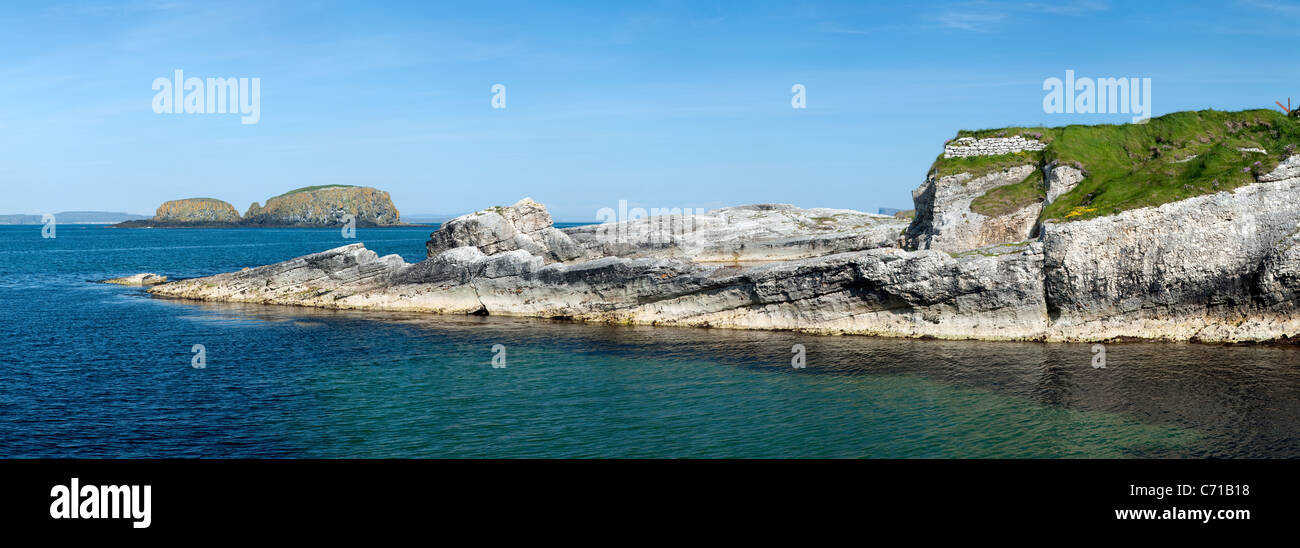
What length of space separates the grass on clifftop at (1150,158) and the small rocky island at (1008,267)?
0.14 meters

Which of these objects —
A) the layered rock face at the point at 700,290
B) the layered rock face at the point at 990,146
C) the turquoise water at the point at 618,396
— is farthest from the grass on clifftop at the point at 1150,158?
the turquoise water at the point at 618,396

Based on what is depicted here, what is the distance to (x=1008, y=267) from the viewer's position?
38.3 metres

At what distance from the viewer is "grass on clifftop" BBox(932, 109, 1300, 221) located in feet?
130

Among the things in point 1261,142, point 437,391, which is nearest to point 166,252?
point 437,391

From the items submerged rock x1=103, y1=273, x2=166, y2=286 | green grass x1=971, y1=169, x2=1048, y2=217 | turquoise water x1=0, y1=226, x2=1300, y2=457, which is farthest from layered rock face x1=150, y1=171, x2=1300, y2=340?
submerged rock x1=103, y1=273, x2=166, y2=286

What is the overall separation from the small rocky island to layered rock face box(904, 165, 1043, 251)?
105 mm

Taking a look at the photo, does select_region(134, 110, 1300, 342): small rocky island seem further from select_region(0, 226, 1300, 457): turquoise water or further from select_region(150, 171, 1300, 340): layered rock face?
select_region(0, 226, 1300, 457): turquoise water

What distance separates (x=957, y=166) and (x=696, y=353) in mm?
27901

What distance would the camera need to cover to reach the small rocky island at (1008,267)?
36.8m

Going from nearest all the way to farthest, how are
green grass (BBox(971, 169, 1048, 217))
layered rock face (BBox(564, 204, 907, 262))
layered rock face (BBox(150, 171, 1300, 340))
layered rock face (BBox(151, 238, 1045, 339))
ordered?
layered rock face (BBox(150, 171, 1300, 340))
layered rock face (BBox(151, 238, 1045, 339))
green grass (BBox(971, 169, 1048, 217))
layered rock face (BBox(564, 204, 907, 262))

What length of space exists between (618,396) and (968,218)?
3185 centimetres

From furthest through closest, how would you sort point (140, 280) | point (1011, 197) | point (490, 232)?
point (140, 280) → point (490, 232) → point (1011, 197)

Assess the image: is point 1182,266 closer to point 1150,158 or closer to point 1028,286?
point 1028,286

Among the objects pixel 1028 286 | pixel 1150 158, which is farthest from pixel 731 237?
pixel 1028 286
